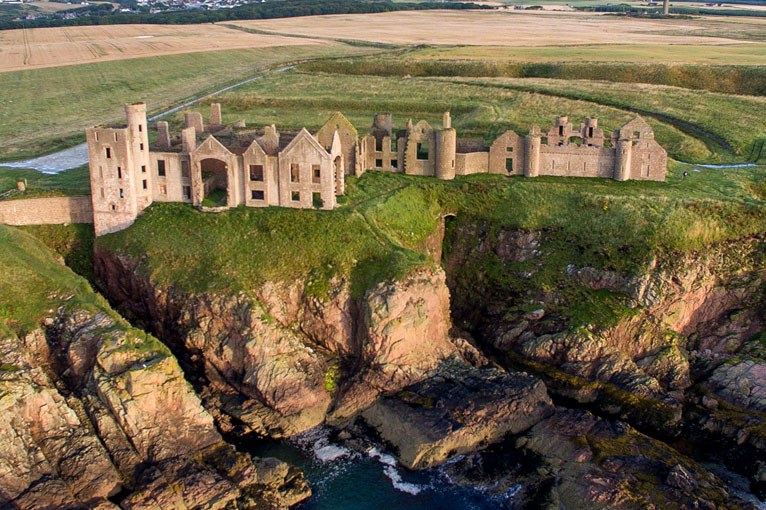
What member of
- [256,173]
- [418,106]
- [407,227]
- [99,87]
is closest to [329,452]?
[407,227]

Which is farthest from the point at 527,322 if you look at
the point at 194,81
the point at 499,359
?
the point at 194,81

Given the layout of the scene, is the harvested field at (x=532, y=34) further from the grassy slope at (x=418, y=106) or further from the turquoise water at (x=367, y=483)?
the turquoise water at (x=367, y=483)

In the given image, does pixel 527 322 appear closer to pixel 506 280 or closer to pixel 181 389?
pixel 506 280

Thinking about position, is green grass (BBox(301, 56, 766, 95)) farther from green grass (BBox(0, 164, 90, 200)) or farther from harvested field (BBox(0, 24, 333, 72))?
green grass (BBox(0, 164, 90, 200))

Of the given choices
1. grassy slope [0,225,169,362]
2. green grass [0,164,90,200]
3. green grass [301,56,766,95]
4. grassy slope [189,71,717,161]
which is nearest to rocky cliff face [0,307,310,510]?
grassy slope [0,225,169,362]

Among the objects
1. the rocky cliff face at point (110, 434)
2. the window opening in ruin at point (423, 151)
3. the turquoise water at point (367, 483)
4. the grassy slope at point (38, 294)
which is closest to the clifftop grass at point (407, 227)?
the window opening in ruin at point (423, 151)
